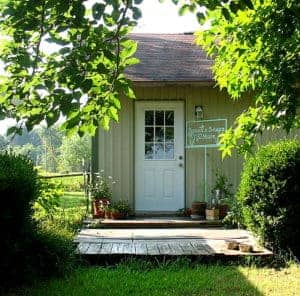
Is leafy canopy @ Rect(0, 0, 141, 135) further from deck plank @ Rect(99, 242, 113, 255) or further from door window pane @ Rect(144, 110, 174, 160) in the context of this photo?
door window pane @ Rect(144, 110, 174, 160)

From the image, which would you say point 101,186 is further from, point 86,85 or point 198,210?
point 86,85

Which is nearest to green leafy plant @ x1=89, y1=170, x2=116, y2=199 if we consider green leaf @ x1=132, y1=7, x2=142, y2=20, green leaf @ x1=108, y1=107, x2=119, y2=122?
green leaf @ x1=108, y1=107, x2=119, y2=122

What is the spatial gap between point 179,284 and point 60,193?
1.60 meters

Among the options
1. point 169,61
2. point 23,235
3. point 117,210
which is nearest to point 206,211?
point 117,210

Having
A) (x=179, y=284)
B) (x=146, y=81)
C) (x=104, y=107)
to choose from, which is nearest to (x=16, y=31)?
(x=104, y=107)

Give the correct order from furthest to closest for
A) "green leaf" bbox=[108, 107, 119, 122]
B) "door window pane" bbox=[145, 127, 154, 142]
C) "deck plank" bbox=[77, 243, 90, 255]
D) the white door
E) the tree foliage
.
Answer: "door window pane" bbox=[145, 127, 154, 142] < the white door < "deck plank" bbox=[77, 243, 90, 255] < the tree foliage < "green leaf" bbox=[108, 107, 119, 122]

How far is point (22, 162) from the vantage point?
623cm

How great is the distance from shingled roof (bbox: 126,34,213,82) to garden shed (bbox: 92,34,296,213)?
39 mm

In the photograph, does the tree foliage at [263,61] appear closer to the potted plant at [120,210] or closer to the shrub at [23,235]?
the shrub at [23,235]

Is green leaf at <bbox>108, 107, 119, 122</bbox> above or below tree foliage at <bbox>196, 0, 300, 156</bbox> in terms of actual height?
below

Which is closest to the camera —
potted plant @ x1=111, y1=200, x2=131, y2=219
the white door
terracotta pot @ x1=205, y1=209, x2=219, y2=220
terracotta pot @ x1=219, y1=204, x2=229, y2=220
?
terracotta pot @ x1=205, y1=209, x2=219, y2=220

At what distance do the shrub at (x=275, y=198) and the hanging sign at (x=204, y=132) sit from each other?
2.61m

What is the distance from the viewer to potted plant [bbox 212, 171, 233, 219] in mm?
9820

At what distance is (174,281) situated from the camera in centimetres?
588
